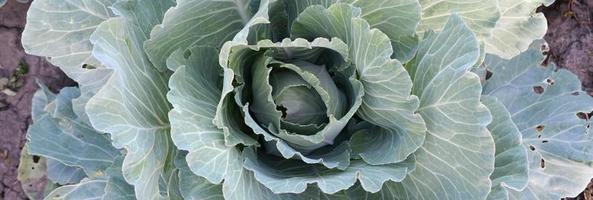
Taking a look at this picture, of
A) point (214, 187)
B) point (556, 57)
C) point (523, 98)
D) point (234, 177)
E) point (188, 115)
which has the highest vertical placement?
point (188, 115)

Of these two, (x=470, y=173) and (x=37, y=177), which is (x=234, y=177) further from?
(x=37, y=177)

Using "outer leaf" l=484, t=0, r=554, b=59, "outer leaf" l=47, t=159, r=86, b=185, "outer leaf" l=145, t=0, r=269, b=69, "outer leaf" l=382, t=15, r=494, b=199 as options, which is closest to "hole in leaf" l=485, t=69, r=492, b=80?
"outer leaf" l=484, t=0, r=554, b=59

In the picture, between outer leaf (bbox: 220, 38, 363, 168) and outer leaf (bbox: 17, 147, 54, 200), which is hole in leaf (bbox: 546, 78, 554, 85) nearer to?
outer leaf (bbox: 220, 38, 363, 168)

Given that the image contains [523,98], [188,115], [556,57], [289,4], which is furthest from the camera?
[556,57]

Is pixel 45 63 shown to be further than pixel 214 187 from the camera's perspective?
Yes

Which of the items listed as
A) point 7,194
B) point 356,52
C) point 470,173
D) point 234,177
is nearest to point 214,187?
point 234,177

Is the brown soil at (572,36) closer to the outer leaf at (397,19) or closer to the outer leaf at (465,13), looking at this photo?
the outer leaf at (465,13)

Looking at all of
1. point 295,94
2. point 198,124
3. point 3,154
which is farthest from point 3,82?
point 295,94
